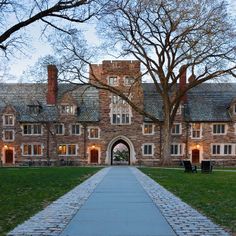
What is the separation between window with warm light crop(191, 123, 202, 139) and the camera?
48094mm

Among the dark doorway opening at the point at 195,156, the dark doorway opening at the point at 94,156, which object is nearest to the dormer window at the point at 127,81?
the dark doorway opening at the point at 94,156

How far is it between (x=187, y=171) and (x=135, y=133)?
20.0 metres

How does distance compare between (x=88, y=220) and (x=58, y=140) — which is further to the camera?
(x=58, y=140)

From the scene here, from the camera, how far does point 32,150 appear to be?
48.6 metres

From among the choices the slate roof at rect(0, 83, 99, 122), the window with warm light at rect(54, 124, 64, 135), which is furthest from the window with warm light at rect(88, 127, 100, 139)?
the window with warm light at rect(54, 124, 64, 135)

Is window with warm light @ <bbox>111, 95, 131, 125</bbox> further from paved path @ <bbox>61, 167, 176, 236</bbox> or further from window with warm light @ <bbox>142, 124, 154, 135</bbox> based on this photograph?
paved path @ <bbox>61, 167, 176, 236</bbox>

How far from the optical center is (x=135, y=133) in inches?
1893

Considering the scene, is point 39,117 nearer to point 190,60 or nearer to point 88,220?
point 190,60

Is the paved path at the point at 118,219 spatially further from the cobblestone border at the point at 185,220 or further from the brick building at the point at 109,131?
the brick building at the point at 109,131

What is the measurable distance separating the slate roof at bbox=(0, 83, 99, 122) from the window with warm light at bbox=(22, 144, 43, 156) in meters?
3.11

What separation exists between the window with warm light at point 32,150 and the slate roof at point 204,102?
1385 centimetres

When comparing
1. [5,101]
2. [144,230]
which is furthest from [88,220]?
[5,101]

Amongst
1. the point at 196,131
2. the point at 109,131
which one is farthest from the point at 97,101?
the point at 196,131

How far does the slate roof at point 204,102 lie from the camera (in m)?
48.3
